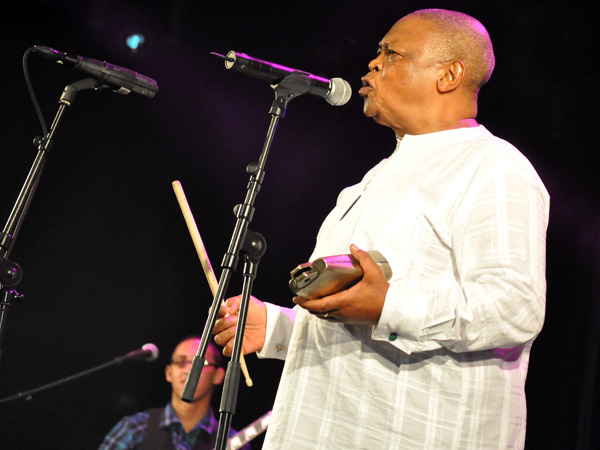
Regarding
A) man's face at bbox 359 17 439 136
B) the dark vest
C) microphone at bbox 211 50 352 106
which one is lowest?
the dark vest

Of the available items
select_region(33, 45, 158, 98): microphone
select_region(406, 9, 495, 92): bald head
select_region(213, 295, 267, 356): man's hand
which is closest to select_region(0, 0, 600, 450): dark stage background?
select_region(33, 45, 158, 98): microphone

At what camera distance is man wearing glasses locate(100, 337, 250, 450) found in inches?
157

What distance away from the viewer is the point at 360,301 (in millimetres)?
1204

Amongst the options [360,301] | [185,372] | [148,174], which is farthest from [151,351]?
[360,301]

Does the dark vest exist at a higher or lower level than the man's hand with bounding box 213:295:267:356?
lower

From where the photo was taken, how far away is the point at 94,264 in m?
4.05

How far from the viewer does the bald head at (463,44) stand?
1772mm

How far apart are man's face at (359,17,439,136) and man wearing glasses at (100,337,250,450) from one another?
2587mm

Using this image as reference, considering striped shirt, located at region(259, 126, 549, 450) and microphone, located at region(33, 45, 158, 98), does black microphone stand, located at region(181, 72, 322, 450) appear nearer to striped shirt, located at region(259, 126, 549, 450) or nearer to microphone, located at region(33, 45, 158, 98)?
striped shirt, located at region(259, 126, 549, 450)

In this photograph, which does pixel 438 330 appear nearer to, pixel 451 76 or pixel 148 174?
pixel 451 76

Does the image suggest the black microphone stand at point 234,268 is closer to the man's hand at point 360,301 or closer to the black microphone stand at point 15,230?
the man's hand at point 360,301

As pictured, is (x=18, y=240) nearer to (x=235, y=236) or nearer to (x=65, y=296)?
(x=65, y=296)

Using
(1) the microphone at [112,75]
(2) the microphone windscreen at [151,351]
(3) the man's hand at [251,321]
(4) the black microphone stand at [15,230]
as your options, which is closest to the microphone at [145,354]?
(2) the microphone windscreen at [151,351]

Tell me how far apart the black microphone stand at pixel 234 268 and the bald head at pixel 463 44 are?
403 millimetres
